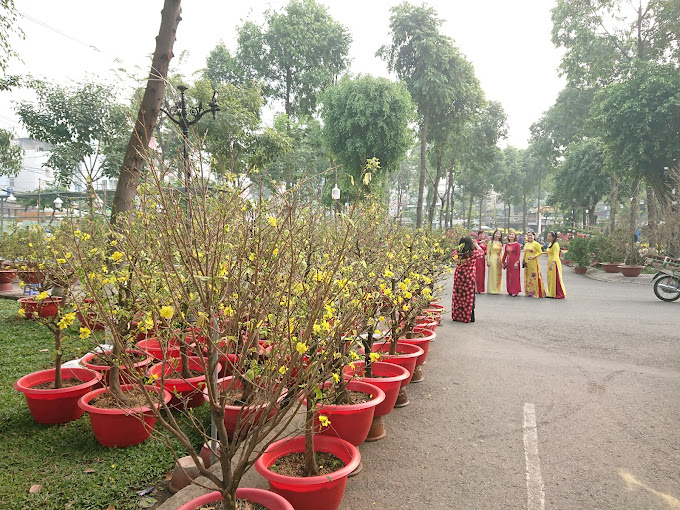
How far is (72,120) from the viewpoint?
47.7 ft

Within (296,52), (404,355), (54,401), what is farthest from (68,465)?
(296,52)

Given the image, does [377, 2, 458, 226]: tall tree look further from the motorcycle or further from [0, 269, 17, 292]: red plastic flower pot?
[0, 269, 17, 292]: red plastic flower pot

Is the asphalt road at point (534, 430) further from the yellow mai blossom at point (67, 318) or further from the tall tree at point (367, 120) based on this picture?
the tall tree at point (367, 120)

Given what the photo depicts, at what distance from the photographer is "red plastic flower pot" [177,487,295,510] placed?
7.14 ft

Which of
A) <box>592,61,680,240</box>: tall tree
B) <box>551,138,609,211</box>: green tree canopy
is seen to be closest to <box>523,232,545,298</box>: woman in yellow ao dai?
<box>592,61,680,240</box>: tall tree

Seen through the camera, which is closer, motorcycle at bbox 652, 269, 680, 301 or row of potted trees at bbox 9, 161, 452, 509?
row of potted trees at bbox 9, 161, 452, 509

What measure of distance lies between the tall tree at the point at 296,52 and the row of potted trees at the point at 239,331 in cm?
2574

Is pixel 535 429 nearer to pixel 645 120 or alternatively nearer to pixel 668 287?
pixel 668 287

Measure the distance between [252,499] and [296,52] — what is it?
93.4 ft

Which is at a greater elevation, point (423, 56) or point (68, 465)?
point (423, 56)

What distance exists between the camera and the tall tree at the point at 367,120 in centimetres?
1969

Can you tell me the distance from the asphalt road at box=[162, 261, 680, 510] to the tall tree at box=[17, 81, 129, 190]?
1242 centimetres

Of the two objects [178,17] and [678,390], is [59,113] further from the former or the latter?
[678,390]

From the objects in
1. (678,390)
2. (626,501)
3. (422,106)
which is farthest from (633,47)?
(626,501)
